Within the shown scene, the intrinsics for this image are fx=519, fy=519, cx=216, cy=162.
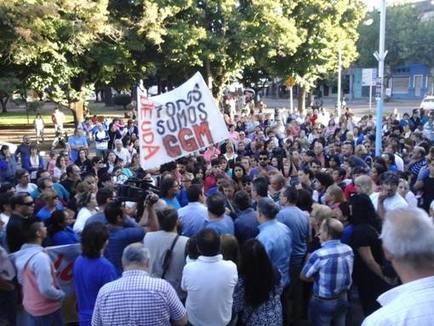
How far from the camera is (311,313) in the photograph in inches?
200

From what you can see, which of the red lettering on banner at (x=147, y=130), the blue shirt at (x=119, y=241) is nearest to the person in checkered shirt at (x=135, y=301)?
the blue shirt at (x=119, y=241)

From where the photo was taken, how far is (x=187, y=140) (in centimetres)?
831

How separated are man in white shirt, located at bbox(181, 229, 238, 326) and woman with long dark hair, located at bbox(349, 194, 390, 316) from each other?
149 cm

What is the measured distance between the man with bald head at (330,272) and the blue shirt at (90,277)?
6.11 feet

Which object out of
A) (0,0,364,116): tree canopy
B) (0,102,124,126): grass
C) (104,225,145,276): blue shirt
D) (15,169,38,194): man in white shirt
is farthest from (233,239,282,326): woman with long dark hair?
(0,102,124,126): grass

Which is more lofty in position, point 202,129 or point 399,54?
point 399,54

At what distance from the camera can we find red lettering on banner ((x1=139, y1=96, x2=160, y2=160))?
317 inches

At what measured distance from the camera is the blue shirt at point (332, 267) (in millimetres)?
4777

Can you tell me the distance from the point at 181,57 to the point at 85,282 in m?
19.0

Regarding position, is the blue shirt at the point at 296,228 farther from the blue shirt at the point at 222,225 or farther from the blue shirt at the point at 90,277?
the blue shirt at the point at 90,277

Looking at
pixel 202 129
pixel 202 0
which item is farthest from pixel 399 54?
pixel 202 129

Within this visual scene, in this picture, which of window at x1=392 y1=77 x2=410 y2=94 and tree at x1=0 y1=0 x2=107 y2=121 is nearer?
tree at x1=0 y1=0 x2=107 y2=121

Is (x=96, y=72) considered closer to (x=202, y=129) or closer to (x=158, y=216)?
(x=202, y=129)

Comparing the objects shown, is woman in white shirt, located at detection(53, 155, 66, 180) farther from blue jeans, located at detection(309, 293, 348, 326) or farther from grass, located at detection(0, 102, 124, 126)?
grass, located at detection(0, 102, 124, 126)
